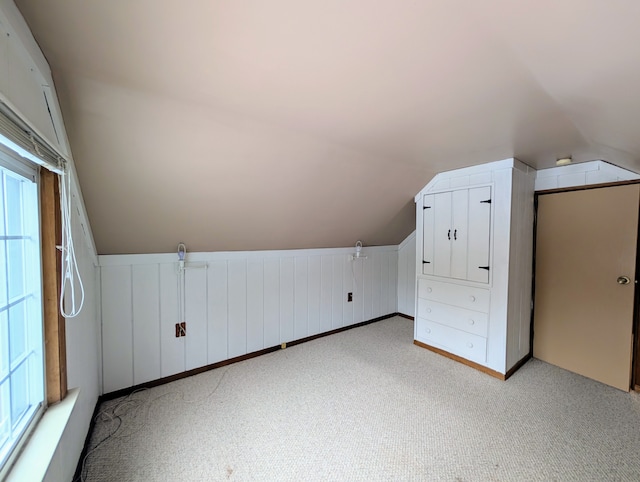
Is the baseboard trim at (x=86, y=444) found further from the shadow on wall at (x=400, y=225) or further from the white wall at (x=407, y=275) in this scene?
the white wall at (x=407, y=275)

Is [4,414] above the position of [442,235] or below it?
below

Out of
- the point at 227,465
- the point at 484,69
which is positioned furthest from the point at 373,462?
the point at 484,69

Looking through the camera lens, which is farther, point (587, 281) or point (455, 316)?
point (455, 316)

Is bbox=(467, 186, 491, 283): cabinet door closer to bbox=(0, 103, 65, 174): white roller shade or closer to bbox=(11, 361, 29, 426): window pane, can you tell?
bbox=(0, 103, 65, 174): white roller shade

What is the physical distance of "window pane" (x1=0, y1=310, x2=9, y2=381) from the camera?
1009mm

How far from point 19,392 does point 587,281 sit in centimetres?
395

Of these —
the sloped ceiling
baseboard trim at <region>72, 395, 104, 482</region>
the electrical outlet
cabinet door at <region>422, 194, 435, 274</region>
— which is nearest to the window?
the sloped ceiling

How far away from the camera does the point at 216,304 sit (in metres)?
2.69

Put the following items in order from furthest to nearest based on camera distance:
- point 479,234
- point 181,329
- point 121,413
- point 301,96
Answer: point 479,234, point 181,329, point 121,413, point 301,96

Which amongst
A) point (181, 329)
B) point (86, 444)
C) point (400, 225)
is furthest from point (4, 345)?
point (400, 225)

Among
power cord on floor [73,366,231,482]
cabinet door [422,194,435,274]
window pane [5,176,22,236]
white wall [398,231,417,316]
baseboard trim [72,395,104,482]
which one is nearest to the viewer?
window pane [5,176,22,236]

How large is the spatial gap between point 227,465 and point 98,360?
1.37 meters

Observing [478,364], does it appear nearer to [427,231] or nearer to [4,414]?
[427,231]

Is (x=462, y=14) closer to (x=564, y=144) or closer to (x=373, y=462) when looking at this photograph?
(x=564, y=144)
